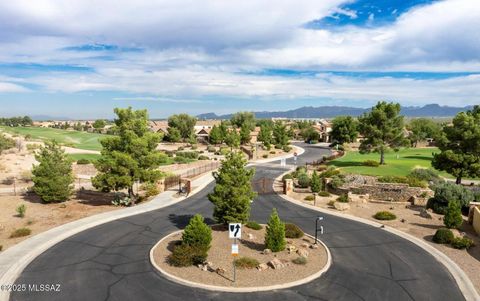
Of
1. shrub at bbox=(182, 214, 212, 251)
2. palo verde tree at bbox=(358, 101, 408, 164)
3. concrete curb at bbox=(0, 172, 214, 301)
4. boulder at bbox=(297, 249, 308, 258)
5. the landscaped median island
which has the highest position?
palo verde tree at bbox=(358, 101, 408, 164)

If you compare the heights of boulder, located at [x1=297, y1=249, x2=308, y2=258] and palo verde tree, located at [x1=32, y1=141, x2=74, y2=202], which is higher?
palo verde tree, located at [x1=32, y1=141, x2=74, y2=202]

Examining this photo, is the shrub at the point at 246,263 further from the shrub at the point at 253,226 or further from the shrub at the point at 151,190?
the shrub at the point at 151,190

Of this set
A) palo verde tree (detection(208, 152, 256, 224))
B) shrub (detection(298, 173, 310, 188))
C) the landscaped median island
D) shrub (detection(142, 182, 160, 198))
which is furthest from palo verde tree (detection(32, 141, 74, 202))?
shrub (detection(298, 173, 310, 188))

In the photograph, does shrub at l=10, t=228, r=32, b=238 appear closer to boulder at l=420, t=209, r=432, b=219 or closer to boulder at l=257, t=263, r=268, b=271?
boulder at l=257, t=263, r=268, b=271

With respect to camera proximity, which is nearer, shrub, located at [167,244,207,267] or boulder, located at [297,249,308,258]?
shrub, located at [167,244,207,267]

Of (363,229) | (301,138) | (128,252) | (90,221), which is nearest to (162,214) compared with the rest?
(90,221)

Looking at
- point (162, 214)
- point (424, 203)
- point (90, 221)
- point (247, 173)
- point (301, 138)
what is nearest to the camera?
point (247, 173)

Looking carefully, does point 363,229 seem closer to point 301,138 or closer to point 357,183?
point 357,183

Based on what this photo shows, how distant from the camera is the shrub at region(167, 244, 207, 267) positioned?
18.5 metres

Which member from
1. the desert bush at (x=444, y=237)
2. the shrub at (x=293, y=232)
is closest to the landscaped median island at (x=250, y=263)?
the shrub at (x=293, y=232)

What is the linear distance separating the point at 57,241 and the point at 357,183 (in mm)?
30669

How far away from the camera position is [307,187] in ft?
133

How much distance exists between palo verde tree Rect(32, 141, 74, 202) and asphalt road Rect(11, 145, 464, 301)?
29.6 feet

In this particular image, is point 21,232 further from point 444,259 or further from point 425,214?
point 425,214
